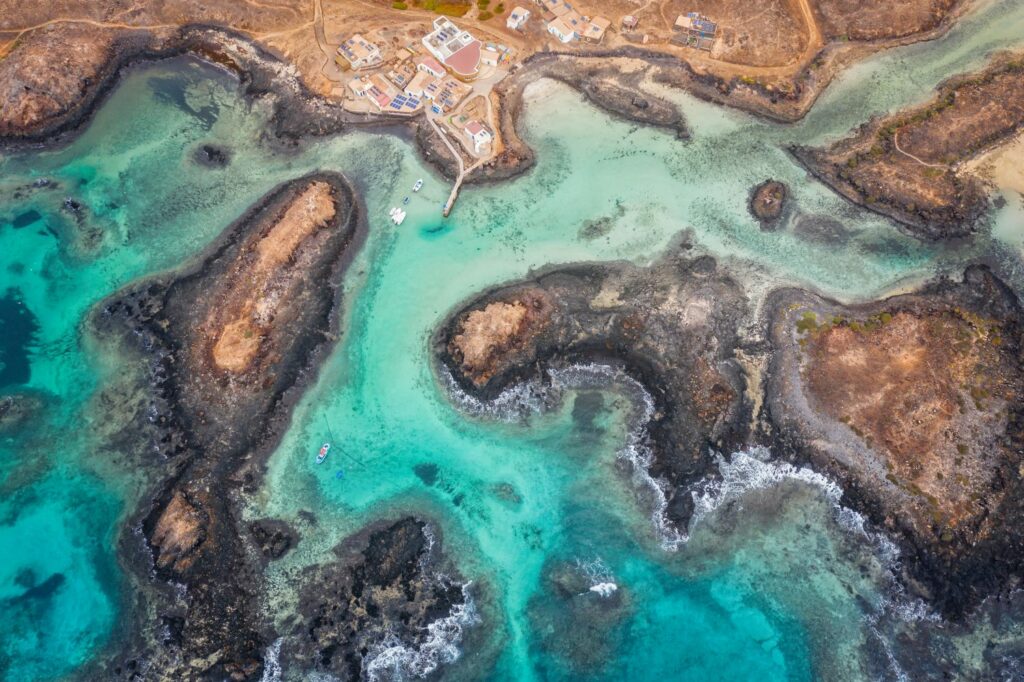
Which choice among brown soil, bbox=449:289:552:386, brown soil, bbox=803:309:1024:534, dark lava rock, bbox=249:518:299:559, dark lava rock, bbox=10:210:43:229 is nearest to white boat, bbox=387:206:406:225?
brown soil, bbox=449:289:552:386

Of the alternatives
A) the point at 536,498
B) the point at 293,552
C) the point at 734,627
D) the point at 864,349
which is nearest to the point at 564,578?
the point at 536,498

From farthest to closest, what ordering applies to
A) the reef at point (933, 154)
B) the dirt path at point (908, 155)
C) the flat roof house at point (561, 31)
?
the flat roof house at point (561, 31) < the dirt path at point (908, 155) < the reef at point (933, 154)

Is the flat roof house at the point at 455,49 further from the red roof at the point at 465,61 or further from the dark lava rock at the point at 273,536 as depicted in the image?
the dark lava rock at the point at 273,536

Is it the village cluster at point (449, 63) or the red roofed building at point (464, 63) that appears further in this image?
the red roofed building at point (464, 63)

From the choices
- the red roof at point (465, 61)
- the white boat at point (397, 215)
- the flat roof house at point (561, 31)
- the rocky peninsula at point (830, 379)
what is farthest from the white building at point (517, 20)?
the rocky peninsula at point (830, 379)

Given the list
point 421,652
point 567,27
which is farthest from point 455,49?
point 421,652

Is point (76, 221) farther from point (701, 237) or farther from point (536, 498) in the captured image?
point (701, 237)
